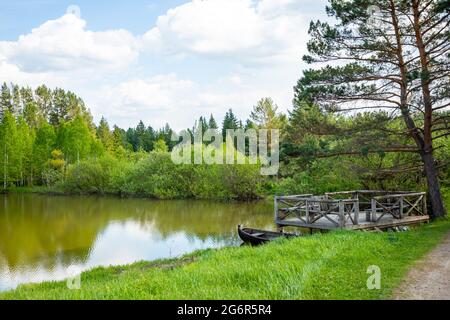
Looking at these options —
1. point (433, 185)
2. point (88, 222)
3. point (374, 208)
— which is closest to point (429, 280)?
point (374, 208)

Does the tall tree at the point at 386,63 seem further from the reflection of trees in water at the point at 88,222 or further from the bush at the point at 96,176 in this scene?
the bush at the point at 96,176

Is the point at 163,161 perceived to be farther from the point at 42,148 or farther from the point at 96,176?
the point at 42,148

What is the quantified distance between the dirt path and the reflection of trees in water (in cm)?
1330

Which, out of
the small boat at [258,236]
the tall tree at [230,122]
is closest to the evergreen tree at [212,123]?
the tall tree at [230,122]

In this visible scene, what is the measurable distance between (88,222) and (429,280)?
27.0 meters

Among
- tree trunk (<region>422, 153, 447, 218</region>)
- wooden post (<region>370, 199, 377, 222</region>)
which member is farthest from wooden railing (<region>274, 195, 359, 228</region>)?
tree trunk (<region>422, 153, 447, 218</region>)

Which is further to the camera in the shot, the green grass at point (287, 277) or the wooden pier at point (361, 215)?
the wooden pier at point (361, 215)

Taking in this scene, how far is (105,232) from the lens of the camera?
26016 mm

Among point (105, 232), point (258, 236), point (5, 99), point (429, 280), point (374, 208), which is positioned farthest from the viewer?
point (5, 99)

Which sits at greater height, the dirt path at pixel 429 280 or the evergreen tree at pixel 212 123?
the evergreen tree at pixel 212 123

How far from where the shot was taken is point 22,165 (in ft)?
195

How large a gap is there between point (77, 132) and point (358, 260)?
57.4 m

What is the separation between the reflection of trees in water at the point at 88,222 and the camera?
816 inches

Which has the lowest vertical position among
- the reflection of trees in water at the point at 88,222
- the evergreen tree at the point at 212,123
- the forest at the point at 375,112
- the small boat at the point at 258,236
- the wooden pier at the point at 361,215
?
the reflection of trees in water at the point at 88,222
